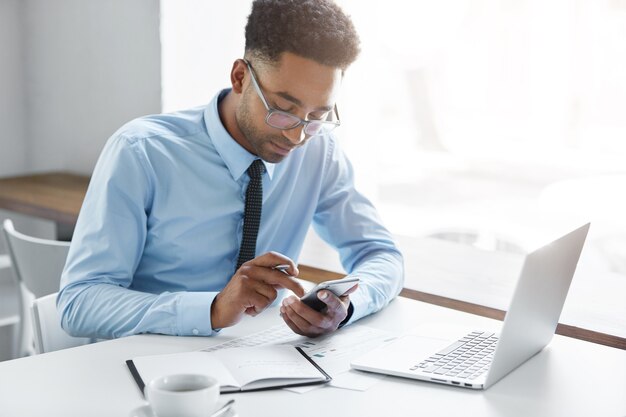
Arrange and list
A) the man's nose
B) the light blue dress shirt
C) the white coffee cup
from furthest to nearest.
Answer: the man's nose
the light blue dress shirt
the white coffee cup

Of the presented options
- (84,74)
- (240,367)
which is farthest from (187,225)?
(84,74)

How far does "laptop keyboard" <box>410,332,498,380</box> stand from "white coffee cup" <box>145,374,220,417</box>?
0.41 m

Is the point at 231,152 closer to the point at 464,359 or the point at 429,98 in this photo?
the point at 464,359

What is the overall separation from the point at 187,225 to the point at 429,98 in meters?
6.63

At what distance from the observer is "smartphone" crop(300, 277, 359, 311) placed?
140 centimetres

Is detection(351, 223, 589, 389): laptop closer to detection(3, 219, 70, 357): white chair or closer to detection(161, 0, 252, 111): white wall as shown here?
detection(3, 219, 70, 357): white chair

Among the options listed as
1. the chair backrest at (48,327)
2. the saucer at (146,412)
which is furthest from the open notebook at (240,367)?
the chair backrest at (48,327)

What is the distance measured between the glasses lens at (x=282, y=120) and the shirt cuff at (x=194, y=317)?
1.27 feet

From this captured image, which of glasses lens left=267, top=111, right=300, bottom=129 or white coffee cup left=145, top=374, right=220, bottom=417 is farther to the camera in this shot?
glasses lens left=267, top=111, right=300, bottom=129

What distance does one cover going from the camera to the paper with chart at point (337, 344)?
49.8 inches

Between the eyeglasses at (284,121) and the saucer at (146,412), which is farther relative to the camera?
the eyeglasses at (284,121)

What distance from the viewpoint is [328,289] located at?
141 cm

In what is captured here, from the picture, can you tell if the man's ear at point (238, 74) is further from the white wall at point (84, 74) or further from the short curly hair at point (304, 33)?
the white wall at point (84, 74)

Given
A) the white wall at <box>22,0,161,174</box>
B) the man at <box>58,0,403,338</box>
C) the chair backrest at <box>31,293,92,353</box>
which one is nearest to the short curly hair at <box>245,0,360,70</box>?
the man at <box>58,0,403,338</box>
